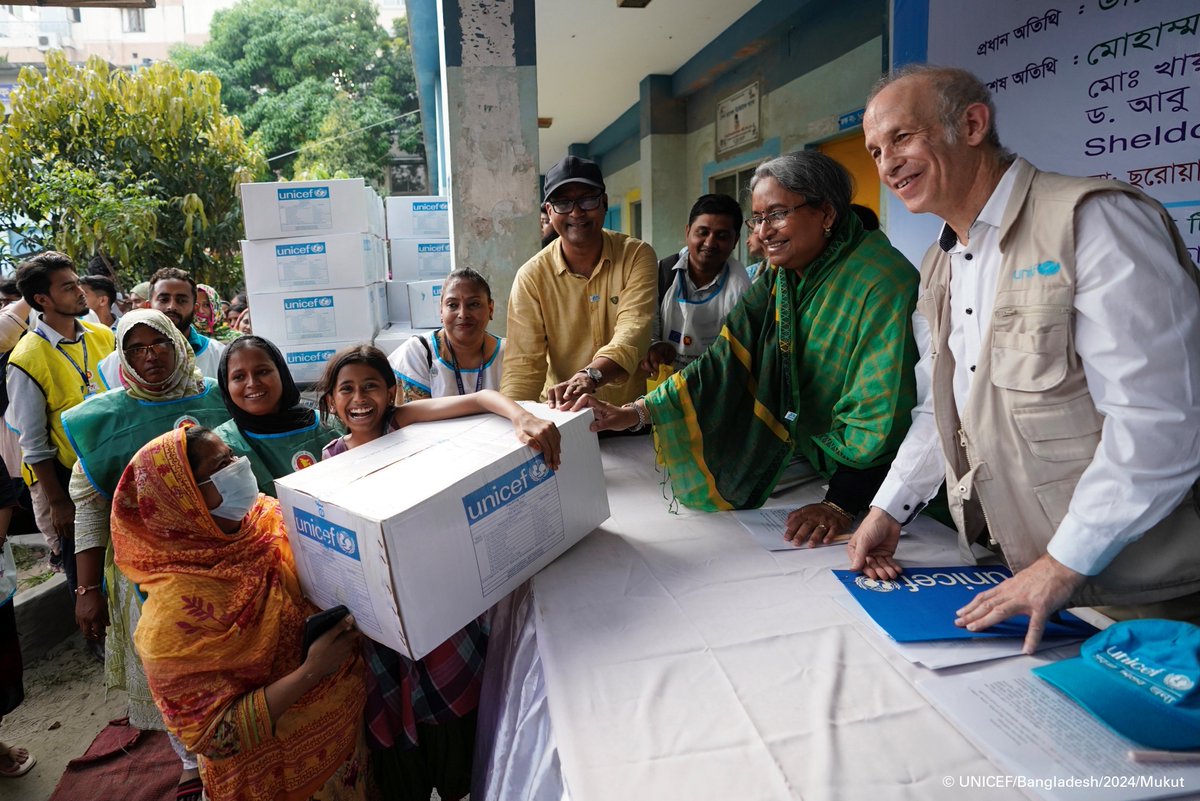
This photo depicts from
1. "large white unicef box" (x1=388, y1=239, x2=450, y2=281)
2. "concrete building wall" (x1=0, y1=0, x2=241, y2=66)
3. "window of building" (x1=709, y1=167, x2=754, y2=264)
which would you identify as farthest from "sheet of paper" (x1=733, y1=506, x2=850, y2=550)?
"concrete building wall" (x1=0, y1=0, x2=241, y2=66)

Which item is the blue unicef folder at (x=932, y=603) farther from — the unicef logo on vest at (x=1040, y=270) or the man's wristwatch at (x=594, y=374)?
the man's wristwatch at (x=594, y=374)

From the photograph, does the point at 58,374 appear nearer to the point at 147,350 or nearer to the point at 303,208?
the point at 147,350

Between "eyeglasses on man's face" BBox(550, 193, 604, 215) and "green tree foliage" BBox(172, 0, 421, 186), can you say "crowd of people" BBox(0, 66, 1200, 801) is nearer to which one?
"eyeglasses on man's face" BBox(550, 193, 604, 215)

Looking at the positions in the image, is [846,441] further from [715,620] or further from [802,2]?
[802,2]

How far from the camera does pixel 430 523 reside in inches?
46.6

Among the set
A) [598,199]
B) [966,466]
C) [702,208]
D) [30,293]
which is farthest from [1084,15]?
[30,293]

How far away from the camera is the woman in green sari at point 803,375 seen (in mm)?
1616

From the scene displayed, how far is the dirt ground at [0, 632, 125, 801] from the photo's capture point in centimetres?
241

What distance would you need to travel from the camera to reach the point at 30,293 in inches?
121

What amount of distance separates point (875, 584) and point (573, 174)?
1.58 m

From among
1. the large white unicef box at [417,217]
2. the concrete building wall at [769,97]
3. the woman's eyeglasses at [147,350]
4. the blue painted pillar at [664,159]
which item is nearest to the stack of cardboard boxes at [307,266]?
the large white unicef box at [417,217]

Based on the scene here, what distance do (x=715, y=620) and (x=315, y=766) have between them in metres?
0.95

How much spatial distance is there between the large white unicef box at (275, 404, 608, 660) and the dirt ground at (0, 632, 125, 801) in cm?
191

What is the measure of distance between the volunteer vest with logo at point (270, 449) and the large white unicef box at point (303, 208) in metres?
2.32
